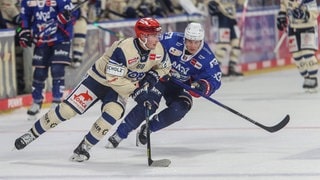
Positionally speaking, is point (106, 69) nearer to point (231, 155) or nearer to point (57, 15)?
point (231, 155)

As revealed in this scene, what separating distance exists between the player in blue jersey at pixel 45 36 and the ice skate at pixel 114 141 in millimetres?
1876

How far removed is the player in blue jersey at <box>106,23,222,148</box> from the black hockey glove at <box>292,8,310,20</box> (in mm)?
3560

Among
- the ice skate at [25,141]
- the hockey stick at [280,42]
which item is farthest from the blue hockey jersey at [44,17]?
the hockey stick at [280,42]

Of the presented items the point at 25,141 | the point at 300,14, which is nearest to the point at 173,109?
the point at 25,141

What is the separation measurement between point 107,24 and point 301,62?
1979 millimetres

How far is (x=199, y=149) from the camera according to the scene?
24.7ft

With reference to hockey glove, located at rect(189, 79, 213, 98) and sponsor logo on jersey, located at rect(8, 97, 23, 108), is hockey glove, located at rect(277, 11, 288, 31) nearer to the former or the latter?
sponsor logo on jersey, located at rect(8, 97, 23, 108)

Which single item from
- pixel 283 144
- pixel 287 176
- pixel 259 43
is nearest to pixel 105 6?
pixel 259 43

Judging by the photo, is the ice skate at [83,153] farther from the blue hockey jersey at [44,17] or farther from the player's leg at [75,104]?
the blue hockey jersey at [44,17]

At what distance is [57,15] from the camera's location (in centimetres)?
925

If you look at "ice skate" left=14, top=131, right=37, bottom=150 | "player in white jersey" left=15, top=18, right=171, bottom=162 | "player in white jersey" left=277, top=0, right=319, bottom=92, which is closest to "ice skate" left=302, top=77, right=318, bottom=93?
"player in white jersey" left=277, top=0, right=319, bottom=92

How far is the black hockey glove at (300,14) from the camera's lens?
35.7ft

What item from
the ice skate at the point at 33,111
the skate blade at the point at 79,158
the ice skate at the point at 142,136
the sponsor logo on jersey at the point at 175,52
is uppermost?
the sponsor logo on jersey at the point at 175,52

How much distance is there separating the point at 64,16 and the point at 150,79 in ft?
8.16
